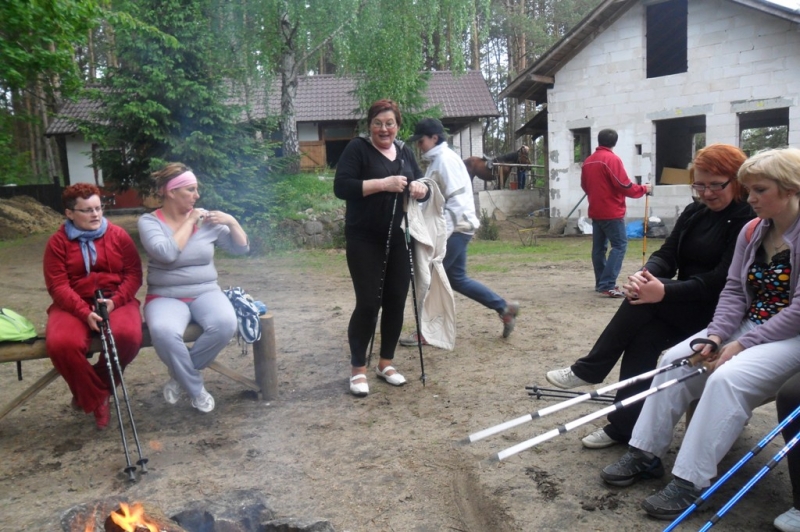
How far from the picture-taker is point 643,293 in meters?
3.35

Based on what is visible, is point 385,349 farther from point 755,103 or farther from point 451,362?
point 755,103

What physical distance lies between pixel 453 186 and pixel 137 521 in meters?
3.78

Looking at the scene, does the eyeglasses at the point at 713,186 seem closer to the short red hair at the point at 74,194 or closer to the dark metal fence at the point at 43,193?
the short red hair at the point at 74,194

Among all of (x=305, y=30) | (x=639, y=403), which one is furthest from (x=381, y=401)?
(x=305, y=30)

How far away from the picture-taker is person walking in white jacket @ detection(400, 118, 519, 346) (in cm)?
551

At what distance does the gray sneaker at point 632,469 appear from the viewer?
310cm

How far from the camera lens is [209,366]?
4.23 metres

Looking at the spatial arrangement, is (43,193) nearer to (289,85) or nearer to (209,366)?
(289,85)

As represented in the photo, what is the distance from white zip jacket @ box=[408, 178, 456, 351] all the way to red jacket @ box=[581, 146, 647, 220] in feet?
11.2

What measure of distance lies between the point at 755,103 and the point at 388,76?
817 cm

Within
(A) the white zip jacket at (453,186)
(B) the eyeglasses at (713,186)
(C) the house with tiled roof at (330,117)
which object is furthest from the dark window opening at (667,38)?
(B) the eyeglasses at (713,186)

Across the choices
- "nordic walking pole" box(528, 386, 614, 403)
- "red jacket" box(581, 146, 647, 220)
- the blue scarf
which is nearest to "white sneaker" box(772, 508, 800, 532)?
"nordic walking pole" box(528, 386, 614, 403)

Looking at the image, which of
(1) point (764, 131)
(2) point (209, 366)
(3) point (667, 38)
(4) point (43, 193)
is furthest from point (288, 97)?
(1) point (764, 131)

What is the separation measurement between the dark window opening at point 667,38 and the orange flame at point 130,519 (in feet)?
53.4
